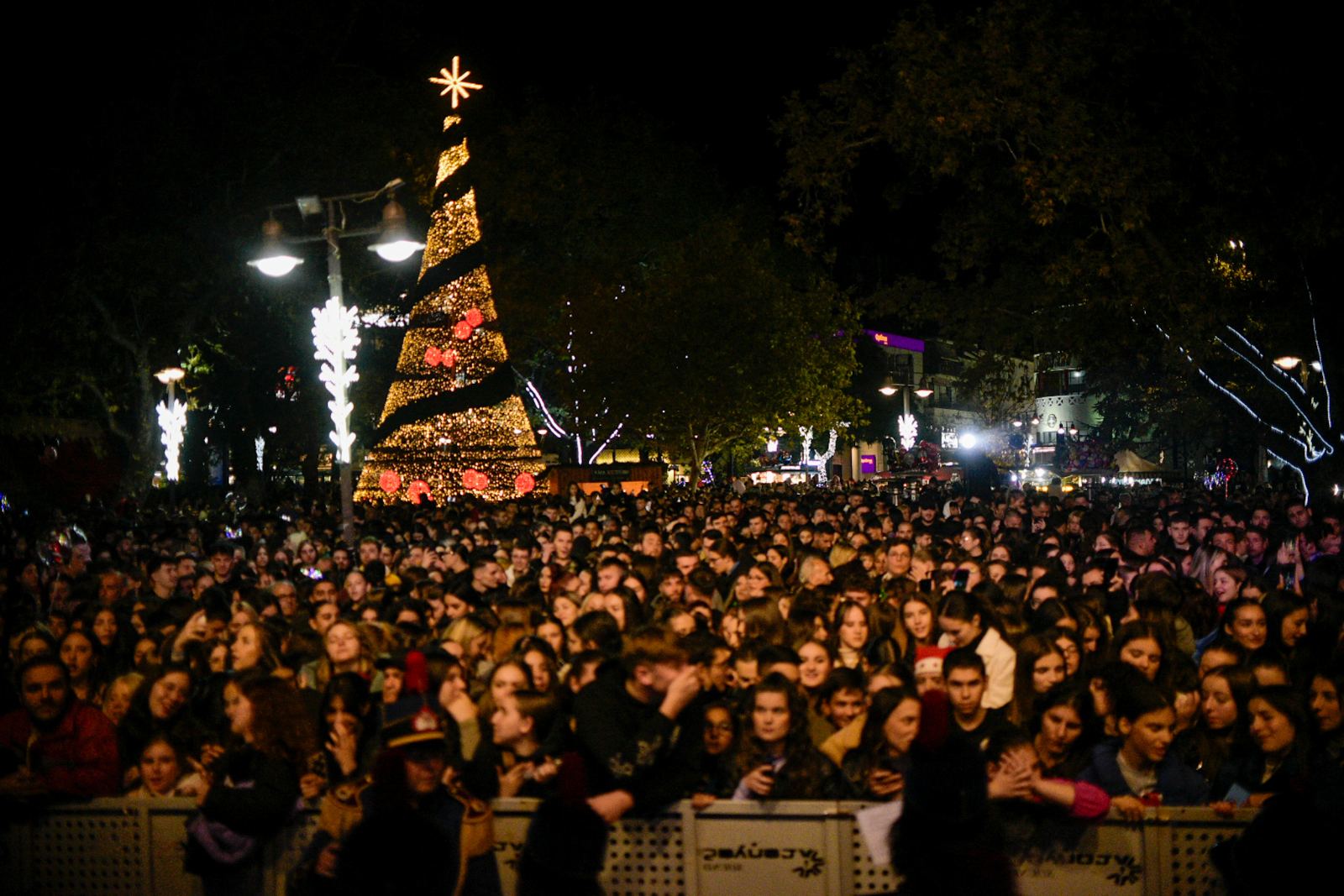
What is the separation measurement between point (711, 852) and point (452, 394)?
29228 mm

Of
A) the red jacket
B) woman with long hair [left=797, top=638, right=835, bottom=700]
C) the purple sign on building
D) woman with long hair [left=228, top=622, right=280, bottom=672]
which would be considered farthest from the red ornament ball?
the purple sign on building

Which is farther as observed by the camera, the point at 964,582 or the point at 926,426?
the point at 926,426

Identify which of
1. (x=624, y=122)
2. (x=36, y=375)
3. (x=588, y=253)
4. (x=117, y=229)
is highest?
(x=624, y=122)

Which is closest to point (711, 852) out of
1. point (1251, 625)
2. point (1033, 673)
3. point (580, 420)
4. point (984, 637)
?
point (1033, 673)

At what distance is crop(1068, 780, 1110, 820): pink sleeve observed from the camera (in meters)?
4.55

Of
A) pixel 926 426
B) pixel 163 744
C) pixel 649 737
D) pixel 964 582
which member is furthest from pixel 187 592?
pixel 926 426

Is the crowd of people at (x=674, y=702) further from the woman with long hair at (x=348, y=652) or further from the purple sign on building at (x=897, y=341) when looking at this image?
the purple sign on building at (x=897, y=341)

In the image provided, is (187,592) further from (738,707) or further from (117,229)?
(117,229)

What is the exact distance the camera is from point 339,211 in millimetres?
12984

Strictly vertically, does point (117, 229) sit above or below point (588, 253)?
below

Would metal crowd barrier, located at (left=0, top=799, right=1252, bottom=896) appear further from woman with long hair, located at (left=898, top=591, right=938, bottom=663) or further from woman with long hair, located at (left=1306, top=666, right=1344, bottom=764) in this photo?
woman with long hair, located at (left=898, top=591, right=938, bottom=663)

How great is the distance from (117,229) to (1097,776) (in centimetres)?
2245

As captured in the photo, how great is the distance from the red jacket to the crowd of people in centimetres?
1

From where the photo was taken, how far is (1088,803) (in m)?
4.55
